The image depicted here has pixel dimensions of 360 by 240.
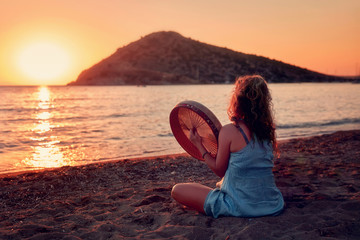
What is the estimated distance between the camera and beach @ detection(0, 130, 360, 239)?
3195 millimetres

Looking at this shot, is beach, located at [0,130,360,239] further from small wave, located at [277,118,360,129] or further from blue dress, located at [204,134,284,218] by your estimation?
small wave, located at [277,118,360,129]

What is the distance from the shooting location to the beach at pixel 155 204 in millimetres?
3195

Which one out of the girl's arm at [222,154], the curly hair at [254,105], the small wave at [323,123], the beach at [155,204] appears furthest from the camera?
the small wave at [323,123]

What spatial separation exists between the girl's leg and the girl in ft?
0.15

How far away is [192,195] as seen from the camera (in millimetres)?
3686

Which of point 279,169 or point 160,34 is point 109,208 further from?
point 160,34

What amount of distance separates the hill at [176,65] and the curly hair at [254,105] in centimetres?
10017

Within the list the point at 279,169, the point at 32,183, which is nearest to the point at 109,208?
the point at 32,183

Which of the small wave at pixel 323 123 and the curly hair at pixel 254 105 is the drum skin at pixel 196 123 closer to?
the curly hair at pixel 254 105

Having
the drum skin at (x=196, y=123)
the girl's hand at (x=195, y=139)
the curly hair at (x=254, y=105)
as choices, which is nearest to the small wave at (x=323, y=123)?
the drum skin at (x=196, y=123)

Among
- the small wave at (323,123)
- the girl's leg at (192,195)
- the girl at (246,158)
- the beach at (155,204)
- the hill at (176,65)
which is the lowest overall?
the small wave at (323,123)

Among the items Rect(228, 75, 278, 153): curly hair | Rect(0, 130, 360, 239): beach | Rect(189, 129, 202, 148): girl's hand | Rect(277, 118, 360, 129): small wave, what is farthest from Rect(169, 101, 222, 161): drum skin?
Rect(277, 118, 360, 129): small wave

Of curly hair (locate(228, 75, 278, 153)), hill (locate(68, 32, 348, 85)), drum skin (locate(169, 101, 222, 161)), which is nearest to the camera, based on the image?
curly hair (locate(228, 75, 278, 153))

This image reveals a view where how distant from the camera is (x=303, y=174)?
546 cm
